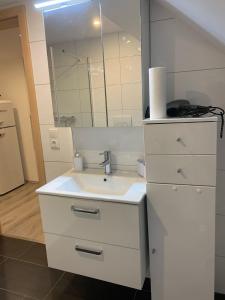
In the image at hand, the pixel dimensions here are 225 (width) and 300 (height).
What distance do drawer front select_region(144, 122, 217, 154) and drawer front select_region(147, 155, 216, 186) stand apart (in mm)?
31

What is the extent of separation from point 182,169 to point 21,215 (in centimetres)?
212

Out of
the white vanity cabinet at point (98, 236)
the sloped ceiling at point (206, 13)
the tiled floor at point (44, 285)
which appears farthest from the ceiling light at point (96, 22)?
the tiled floor at point (44, 285)

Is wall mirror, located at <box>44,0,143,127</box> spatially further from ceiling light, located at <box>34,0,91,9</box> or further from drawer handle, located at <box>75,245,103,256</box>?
drawer handle, located at <box>75,245,103,256</box>

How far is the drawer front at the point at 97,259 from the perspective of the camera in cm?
131

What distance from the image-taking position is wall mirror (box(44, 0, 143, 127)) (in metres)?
1.42

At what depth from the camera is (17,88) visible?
351 cm

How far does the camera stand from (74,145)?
1.78 m

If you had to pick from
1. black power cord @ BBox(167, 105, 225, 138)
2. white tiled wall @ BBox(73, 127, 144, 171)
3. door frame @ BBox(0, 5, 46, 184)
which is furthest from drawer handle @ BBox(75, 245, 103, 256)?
black power cord @ BBox(167, 105, 225, 138)

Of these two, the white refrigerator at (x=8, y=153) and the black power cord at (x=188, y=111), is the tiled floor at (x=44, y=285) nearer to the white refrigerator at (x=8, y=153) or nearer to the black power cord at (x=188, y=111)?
the black power cord at (x=188, y=111)

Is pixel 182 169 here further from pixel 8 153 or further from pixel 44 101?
pixel 8 153

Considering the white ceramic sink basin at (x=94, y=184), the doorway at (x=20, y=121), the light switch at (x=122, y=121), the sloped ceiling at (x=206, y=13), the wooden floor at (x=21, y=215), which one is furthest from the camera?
the wooden floor at (x=21, y=215)

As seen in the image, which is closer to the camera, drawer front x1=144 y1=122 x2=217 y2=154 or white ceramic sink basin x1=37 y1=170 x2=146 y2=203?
drawer front x1=144 y1=122 x2=217 y2=154

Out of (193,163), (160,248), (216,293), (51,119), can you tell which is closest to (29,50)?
(51,119)

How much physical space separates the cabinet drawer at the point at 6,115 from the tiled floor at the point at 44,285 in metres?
1.88
